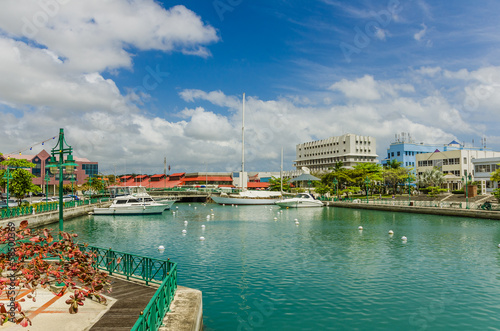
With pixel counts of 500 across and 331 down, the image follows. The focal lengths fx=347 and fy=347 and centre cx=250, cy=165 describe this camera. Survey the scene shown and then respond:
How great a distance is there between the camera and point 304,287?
16.8 m

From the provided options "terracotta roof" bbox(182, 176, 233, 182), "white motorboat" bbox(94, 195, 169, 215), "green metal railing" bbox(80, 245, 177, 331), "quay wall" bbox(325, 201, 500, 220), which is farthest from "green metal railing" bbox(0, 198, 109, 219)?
"terracotta roof" bbox(182, 176, 233, 182)

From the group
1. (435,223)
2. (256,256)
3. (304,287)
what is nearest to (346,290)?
(304,287)

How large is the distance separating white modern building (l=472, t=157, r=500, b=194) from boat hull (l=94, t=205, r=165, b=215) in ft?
219

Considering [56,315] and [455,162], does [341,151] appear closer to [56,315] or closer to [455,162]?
[455,162]

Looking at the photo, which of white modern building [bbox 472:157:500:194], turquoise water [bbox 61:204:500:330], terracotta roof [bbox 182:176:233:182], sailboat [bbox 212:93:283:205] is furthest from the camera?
terracotta roof [bbox 182:176:233:182]

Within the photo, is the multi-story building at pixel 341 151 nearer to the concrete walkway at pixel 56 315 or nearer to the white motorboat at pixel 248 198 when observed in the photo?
the white motorboat at pixel 248 198

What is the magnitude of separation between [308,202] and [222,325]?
59.7 m

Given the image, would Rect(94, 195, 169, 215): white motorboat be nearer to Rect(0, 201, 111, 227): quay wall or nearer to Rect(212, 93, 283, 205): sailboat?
Rect(0, 201, 111, 227): quay wall

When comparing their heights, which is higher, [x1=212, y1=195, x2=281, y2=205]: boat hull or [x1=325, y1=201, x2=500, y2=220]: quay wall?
[x1=325, y1=201, x2=500, y2=220]: quay wall

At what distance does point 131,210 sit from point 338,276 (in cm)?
4501

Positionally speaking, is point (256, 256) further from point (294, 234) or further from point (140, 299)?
point (140, 299)

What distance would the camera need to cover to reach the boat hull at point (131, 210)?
55.6m

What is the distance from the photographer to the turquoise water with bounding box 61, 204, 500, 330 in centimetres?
1322

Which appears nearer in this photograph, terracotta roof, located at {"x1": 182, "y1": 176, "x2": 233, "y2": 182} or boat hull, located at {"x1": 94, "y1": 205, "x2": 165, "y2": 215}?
boat hull, located at {"x1": 94, "y1": 205, "x2": 165, "y2": 215}
